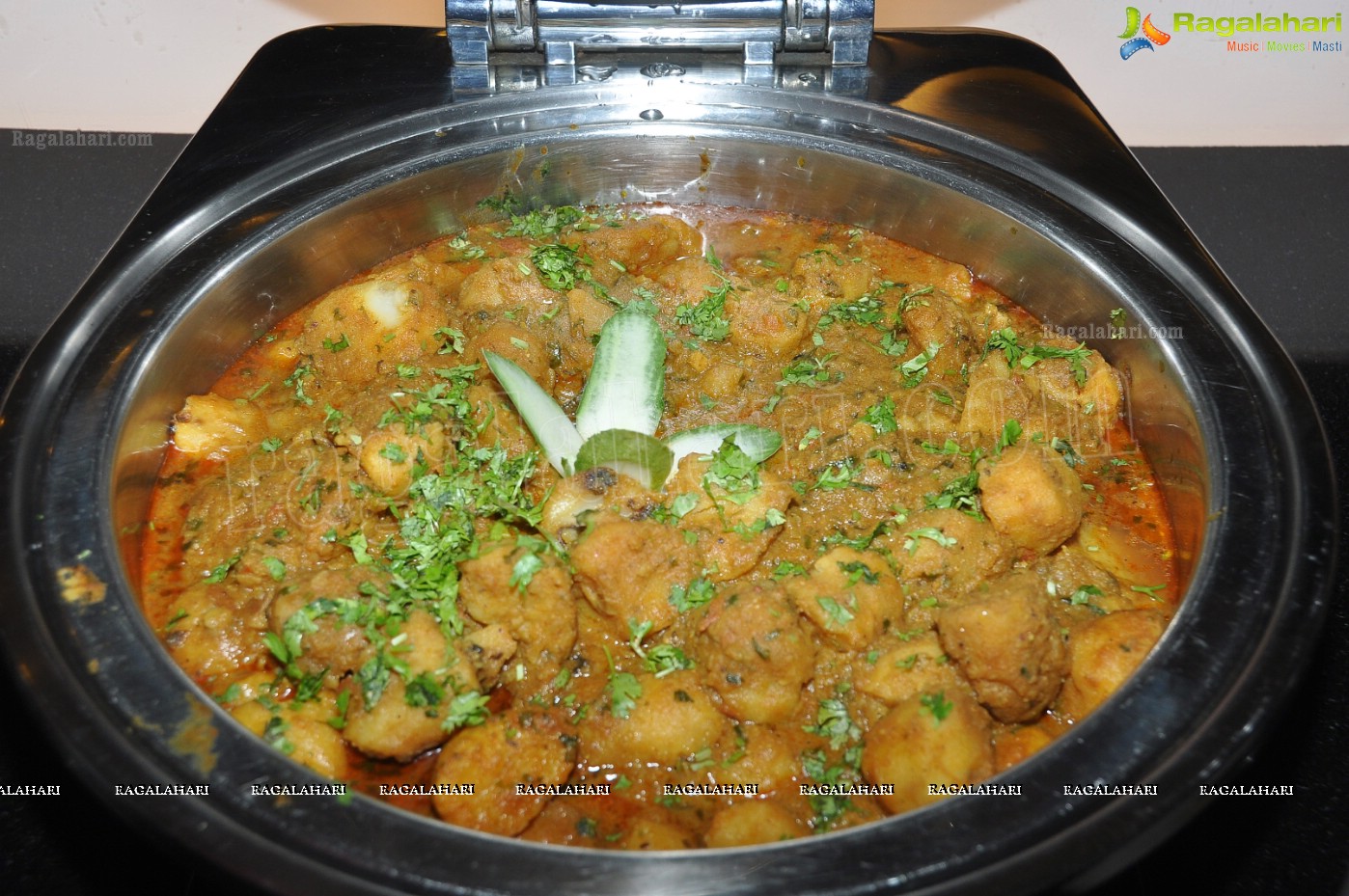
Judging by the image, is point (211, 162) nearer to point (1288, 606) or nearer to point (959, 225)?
point (959, 225)

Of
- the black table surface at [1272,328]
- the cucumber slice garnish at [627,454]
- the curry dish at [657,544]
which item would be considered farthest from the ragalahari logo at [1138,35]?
the cucumber slice garnish at [627,454]

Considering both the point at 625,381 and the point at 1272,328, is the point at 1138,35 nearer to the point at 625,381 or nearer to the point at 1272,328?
the point at 1272,328

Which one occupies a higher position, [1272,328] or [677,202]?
[677,202]

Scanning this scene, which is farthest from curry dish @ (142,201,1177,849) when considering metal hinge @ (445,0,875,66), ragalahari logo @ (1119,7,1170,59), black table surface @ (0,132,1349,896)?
ragalahari logo @ (1119,7,1170,59)

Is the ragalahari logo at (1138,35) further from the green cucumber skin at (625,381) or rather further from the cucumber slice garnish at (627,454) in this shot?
the cucumber slice garnish at (627,454)

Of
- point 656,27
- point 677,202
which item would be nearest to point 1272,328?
point 677,202
